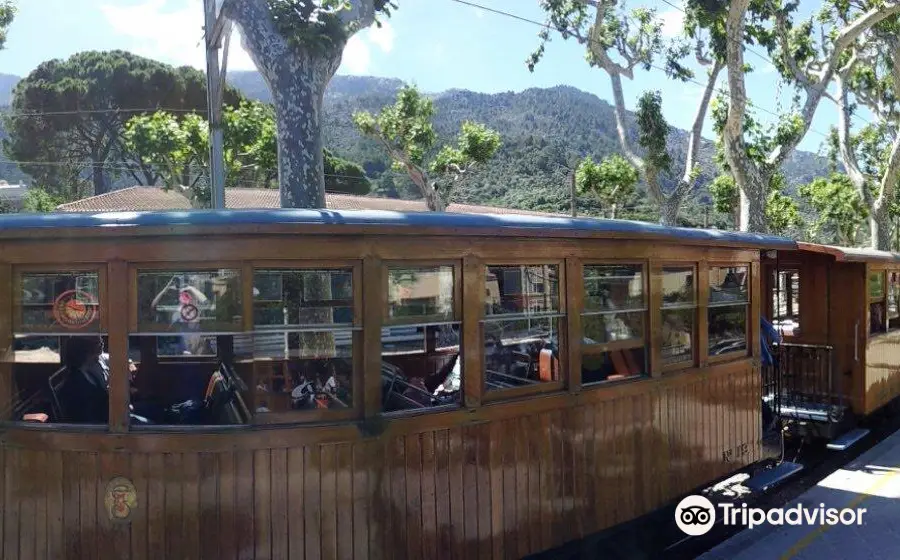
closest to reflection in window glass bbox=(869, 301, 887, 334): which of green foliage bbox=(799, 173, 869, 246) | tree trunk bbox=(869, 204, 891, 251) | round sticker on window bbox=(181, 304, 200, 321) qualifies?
round sticker on window bbox=(181, 304, 200, 321)

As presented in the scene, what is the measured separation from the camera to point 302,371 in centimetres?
389

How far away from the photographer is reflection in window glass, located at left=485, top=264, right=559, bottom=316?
4359 mm

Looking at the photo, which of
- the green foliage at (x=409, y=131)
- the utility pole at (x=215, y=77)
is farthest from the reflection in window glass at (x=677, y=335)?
the green foliage at (x=409, y=131)

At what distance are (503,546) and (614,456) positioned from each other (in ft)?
3.76

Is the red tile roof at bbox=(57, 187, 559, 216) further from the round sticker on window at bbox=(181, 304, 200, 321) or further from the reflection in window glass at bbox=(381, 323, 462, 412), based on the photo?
the round sticker on window at bbox=(181, 304, 200, 321)

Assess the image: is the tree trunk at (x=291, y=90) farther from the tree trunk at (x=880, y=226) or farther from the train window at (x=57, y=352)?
the tree trunk at (x=880, y=226)

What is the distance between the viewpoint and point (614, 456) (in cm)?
512

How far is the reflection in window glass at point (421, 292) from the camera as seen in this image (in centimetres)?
400

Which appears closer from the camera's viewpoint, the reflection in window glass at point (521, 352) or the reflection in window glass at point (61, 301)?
the reflection in window glass at point (61, 301)

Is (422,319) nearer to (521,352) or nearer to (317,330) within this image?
(317,330)

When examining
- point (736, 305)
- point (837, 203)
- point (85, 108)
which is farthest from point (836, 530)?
point (85, 108)

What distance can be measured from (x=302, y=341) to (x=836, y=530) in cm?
529

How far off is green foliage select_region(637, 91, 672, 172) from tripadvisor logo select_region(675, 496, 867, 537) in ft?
34.9

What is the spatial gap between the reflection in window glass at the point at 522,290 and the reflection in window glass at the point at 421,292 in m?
0.28
